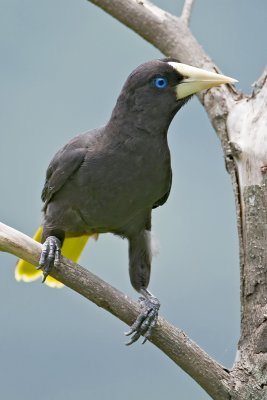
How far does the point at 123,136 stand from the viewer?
140 inches

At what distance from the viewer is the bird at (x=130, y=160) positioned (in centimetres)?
354

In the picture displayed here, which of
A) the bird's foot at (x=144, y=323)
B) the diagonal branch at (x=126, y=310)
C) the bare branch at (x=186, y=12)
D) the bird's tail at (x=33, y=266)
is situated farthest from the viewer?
the bare branch at (x=186, y=12)

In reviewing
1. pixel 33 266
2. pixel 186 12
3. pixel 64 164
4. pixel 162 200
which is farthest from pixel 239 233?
pixel 186 12

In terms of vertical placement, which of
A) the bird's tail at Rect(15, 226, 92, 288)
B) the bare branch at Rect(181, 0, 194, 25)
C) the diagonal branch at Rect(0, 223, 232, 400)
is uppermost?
the bare branch at Rect(181, 0, 194, 25)

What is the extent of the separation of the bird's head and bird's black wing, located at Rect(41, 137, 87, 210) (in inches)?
13.4

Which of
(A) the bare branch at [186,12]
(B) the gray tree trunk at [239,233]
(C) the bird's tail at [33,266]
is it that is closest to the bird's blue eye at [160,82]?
(B) the gray tree trunk at [239,233]

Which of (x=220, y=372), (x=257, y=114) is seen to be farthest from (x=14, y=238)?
A: (x=257, y=114)

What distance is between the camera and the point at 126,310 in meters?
3.37

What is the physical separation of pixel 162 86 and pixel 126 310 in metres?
1.08

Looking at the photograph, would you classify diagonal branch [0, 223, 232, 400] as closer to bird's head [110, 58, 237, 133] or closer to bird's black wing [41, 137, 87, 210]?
bird's black wing [41, 137, 87, 210]

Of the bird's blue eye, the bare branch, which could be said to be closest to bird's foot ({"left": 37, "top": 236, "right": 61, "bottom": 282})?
the bird's blue eye

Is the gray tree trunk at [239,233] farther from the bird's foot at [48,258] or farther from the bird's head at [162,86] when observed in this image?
the bird's head at [162,86]

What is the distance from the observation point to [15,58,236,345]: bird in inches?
139

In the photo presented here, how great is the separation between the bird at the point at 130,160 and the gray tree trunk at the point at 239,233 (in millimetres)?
161
